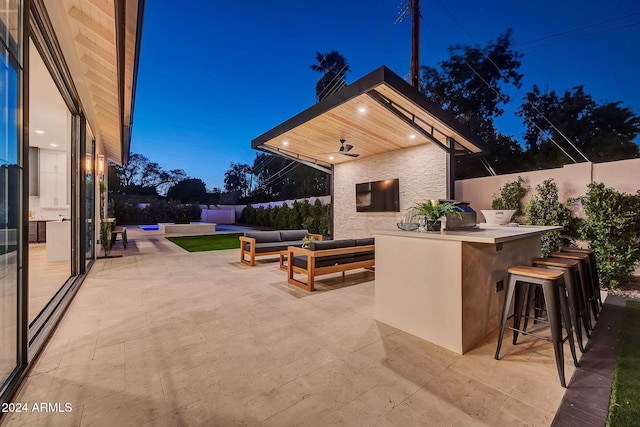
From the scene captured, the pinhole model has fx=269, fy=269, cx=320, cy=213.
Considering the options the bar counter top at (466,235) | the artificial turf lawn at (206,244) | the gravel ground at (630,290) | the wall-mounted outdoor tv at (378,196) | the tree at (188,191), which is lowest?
the gravel ground at (630,290)

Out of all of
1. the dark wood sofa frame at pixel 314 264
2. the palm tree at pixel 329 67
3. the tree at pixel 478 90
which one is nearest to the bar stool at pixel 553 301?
the dark wood sofa frame at pixel 314 264

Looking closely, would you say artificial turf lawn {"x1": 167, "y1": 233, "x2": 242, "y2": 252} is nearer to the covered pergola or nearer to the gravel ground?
the covered pergola

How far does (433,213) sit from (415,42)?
6798 mm

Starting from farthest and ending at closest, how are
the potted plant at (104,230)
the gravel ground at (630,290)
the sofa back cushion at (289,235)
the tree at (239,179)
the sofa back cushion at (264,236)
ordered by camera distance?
the tree at (239,179) → the sofa back cushion at (289,235) → the potted plant at (104,230) → the sofa back cushion at (264,236) → the gravel ground at (630,290)

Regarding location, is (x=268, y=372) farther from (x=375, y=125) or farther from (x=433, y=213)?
(x=375, y=125)

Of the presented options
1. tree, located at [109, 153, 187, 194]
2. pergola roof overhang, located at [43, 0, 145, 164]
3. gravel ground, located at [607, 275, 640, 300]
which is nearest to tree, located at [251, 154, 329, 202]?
tree, located at [109, 153, 187, 194]

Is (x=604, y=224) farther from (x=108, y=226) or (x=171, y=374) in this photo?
(x=108, y=226)

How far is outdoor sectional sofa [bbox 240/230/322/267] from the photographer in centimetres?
578

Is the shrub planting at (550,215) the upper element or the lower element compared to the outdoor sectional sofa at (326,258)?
upper

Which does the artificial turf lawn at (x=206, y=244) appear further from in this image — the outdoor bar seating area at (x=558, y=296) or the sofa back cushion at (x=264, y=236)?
the outdoor bar seating area at (x=558, y=296)

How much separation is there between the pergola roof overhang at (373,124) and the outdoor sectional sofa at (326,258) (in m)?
2.49

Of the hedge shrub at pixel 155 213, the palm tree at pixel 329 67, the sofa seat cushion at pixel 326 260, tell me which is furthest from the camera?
the palm tree at pixel 329 67

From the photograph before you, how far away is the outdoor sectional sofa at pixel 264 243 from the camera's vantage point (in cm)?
578

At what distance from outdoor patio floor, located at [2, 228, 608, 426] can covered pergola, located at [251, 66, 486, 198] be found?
10.9ft
